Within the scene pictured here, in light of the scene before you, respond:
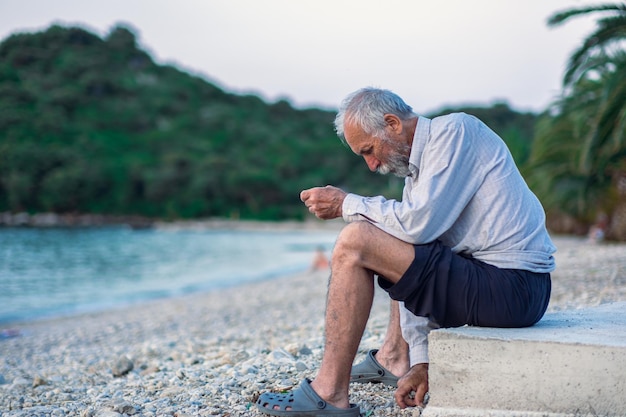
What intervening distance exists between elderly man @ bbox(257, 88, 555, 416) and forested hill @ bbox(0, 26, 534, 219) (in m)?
50.9

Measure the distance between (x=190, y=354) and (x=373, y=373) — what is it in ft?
8.71

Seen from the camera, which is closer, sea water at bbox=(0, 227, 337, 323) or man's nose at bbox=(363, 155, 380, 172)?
man's nose at bbox=(363, 155, 380, 172)

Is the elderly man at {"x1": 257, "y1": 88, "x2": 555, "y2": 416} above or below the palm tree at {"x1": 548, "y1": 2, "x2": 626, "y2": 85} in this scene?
below

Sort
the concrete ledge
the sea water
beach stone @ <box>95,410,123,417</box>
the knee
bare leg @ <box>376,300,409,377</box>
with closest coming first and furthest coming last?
the concrete ledge
the knee
beach stone @ <box>95,410,123,417</box>
bare leg @ <box>376,300,409,377</box>
the sea water

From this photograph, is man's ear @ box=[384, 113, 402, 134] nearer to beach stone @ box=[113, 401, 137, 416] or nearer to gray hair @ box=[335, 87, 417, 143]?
gray hair @ box=[335, 87, 417, 143]

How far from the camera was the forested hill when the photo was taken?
68438 mm

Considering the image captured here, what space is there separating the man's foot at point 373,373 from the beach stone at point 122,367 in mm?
2289

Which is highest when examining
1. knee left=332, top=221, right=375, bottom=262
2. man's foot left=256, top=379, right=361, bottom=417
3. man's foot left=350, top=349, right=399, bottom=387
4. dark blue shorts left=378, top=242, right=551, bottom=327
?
knee left=332, top=221, right=375, bottom=262

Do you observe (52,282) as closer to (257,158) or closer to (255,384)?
(255,384)

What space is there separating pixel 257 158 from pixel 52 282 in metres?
56.4

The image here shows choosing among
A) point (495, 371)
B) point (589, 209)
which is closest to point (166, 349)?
point (495, 371)

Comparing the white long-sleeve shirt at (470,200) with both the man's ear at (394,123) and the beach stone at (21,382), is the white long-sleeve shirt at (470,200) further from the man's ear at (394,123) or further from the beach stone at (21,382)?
the beach stone at (21,382)

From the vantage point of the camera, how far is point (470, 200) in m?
2.48

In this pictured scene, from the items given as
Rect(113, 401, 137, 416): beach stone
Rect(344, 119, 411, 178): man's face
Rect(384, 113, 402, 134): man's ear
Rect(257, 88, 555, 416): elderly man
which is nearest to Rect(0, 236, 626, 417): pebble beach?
Rect(113, 401, 137, 416): beach stone
